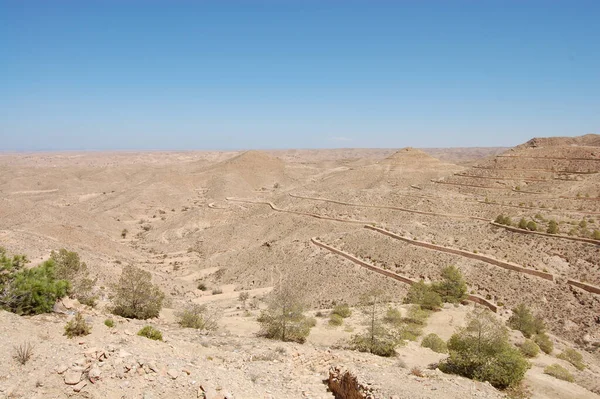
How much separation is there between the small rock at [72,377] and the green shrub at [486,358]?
11.3 metres

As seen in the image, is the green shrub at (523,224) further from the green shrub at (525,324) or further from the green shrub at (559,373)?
the green shrub at (559,373)

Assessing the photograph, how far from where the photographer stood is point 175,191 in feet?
252

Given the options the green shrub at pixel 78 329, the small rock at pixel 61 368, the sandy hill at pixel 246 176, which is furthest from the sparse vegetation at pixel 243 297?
the sandy hill at pixel 246 176

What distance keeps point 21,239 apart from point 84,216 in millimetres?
22753

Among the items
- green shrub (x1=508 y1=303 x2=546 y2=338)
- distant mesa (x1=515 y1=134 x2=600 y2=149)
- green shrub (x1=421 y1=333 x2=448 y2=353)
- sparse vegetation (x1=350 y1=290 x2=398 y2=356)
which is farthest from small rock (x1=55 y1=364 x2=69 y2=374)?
distant mesa (x1=515 y1=134 x2=600 y2=149)

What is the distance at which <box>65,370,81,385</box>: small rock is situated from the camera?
8078mm

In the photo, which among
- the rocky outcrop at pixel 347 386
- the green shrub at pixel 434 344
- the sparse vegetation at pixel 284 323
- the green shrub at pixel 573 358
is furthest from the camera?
the green shrub at pixel 573 358

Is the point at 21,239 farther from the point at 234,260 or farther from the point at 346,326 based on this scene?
the point at 346,326

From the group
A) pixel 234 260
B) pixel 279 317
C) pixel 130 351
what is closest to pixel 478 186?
pixel 234 260

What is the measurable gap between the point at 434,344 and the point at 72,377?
14045 millimetres

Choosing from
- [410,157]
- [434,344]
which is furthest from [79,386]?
[410,157]

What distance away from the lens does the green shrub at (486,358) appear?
12.4 metres

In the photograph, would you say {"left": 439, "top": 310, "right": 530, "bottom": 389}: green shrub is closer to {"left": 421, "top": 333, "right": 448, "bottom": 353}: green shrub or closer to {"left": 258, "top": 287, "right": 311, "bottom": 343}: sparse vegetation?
{"left": 421, "top": 333, "right": 448, "bottom": 353}: green shrub

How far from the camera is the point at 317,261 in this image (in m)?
33.3
